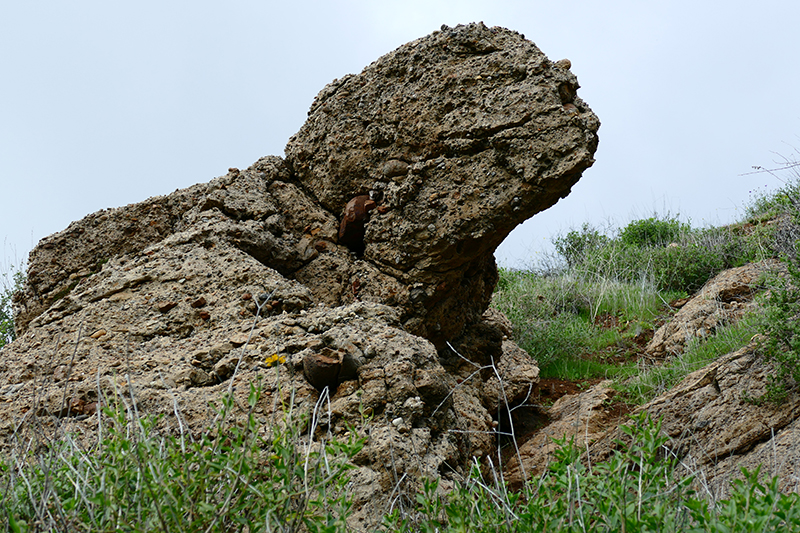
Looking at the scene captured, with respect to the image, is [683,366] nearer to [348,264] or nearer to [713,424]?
[713,424]

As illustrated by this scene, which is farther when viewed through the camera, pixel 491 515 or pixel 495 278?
pixel 495 278

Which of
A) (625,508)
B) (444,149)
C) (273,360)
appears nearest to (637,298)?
(444,149)

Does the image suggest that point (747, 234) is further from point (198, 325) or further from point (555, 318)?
point (198, 325)

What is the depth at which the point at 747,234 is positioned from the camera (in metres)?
9.13

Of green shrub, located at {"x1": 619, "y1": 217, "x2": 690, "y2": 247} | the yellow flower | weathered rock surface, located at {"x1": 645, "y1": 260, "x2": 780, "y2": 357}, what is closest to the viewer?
the yellow flower

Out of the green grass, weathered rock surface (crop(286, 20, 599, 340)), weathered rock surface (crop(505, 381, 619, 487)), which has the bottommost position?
the green grass

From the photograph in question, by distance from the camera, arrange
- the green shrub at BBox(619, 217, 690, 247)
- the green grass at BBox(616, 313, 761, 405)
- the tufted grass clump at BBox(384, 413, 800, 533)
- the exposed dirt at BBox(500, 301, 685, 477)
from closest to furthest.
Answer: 1. the tufted grass clump at BBox(384, 413, 800, 533)
2. the exposed dirt at BBox(500, 301, 685, 477)
3. the green grass at BBox(616, 313, 761, 405)
4. the green shrub at BBox(619, 217, 690, 247)

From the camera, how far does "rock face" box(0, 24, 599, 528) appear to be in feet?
9.71

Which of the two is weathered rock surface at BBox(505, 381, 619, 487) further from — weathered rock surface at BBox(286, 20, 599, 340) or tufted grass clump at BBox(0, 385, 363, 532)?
tufted grass clump at BBox(0, 385, 363, 532)

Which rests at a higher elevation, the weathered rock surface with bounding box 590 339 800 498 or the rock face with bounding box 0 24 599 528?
the rock face with bounding box 0 24 599 528

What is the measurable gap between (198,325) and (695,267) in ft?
25.2

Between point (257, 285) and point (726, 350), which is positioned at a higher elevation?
point (257, 285)

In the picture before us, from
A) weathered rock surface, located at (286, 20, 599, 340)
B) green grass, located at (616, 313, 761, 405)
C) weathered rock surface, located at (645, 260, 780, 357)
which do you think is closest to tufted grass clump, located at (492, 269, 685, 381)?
weathered rock surface, located at (645, 260, 780, 357)

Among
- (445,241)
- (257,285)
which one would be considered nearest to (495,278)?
(445,241)
